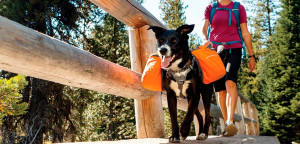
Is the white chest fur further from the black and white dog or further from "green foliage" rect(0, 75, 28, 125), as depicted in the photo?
"green foliage" rect(0, 75, 28, 125)

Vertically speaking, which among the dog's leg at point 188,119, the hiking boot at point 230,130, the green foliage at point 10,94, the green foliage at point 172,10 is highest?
the green foliage at point 172,10

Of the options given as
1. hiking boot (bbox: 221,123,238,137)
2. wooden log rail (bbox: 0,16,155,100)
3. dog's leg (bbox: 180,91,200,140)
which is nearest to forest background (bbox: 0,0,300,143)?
wooden log rail (bbox: 0,16,155,100)

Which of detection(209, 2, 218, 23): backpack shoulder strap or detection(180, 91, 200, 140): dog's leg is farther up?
detection(209, 2, 218, 23): backpack shoulder strap

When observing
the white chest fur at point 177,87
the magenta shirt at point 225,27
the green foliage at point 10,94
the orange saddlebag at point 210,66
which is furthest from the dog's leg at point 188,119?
the green foliage at point 10,94

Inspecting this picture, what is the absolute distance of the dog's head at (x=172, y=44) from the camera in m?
2.29

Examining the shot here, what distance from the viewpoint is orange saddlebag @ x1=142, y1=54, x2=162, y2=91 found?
7.73 feet

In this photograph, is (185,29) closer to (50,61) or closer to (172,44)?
(172,44)

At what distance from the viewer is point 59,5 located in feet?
31.3

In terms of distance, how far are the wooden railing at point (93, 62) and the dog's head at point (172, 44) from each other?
388 millimetres

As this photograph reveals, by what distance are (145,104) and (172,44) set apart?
2.72 ft

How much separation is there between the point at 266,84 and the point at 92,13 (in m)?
18.2

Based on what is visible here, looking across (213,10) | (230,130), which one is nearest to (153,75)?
(230,130)

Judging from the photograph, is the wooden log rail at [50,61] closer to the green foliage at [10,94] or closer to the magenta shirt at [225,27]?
the green foliage at [10,94]

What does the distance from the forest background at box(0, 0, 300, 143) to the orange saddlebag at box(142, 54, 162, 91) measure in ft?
3.81
